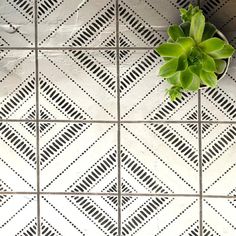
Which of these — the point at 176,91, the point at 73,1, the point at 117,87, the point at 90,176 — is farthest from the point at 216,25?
the point at 90,176

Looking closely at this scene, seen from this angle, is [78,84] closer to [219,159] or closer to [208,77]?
[208,77]

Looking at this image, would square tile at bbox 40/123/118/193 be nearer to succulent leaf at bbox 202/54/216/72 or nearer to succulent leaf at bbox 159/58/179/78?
succulent leaf at bbox 159/58/179/78

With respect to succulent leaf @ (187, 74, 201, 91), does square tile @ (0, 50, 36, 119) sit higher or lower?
lower

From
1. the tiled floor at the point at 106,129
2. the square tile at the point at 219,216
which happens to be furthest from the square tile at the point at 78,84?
the square tile at the point at 219,216

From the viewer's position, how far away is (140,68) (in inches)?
114

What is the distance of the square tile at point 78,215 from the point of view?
9.64ft

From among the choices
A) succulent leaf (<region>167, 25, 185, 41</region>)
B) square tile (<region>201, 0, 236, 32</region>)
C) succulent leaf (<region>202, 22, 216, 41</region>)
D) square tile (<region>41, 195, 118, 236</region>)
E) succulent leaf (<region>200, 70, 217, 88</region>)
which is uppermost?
square tile (<region>201, 0, 236, 32</region>)

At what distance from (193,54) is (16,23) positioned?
45.3 inches

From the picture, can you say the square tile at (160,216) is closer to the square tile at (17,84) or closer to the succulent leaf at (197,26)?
the square tile at (17,84)

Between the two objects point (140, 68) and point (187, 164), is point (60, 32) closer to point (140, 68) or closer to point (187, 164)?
point (140, 68)

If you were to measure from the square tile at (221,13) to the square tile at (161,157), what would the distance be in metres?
0.62

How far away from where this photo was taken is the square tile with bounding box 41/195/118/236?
116 inches

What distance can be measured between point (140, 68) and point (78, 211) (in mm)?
946

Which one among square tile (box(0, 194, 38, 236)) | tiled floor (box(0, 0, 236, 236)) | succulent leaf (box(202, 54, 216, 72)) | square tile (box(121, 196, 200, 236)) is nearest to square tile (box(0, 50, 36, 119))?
tiled floor (box(0, 0, 236, 236))
